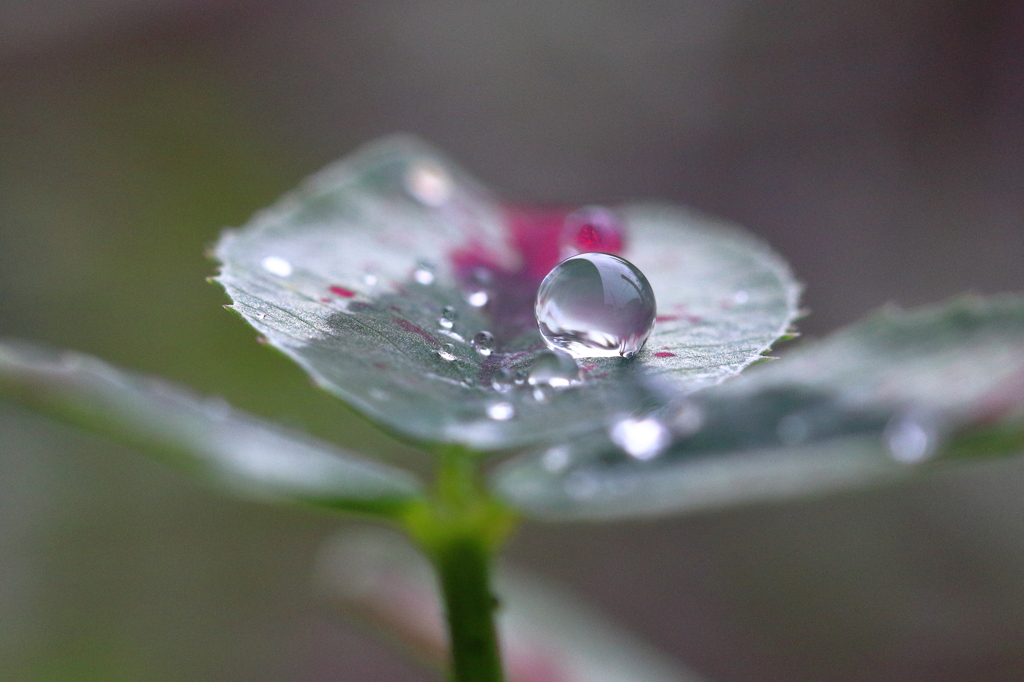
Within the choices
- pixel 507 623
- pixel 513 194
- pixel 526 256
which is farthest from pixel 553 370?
pixel 513 194

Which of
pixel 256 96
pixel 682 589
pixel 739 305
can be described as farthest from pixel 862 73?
pixel 739 305

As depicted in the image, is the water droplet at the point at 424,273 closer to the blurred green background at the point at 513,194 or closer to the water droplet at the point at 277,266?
the water droplet at the point at 277,266

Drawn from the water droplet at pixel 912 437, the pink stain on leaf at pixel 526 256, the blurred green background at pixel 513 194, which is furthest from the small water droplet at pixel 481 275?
the blurred green background at pixel 513 194

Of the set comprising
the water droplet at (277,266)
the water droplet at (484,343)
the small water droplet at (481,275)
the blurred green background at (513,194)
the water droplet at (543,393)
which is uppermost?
the blurred green background at (513,194)

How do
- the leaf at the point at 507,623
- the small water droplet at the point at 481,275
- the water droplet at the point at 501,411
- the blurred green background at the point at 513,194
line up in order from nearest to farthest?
1. the water droplet at the point at 501,411
2. the small water droplet at the point at 481,275
3. the leaf at the point at 507,623
4. the blurred green background at the point at 513,194

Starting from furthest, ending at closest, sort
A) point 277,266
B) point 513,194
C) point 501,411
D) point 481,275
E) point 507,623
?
1. point 513,194
2. point 507,623
3. point 481,275
4. point 277,266
5. point 501,411

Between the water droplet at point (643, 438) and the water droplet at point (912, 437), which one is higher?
the water droplet at point (643, 438)

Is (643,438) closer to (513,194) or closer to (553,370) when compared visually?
(553,370)
